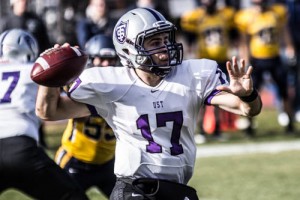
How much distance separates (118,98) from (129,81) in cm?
11

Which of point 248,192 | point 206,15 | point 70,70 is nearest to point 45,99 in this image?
point 70,70

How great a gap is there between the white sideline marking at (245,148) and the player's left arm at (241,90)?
181 inches

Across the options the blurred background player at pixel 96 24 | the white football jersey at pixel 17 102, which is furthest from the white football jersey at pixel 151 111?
the blurred background player at pixel 96 24

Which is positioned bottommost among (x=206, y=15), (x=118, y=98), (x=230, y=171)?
(x=230, y=171)

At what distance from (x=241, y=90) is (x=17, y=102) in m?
1.56

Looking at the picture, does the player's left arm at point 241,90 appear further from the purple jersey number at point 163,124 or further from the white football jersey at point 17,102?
the white football jersey at point 17,102

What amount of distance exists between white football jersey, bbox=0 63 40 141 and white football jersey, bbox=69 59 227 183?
2.35 feet

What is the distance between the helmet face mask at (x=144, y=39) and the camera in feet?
13.4

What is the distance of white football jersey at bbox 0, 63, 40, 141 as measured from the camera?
4.72m

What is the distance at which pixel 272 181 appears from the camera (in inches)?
280

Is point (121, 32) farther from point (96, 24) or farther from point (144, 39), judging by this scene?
point (96, 24)

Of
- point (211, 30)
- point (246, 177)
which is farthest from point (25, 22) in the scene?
point (246, 177)

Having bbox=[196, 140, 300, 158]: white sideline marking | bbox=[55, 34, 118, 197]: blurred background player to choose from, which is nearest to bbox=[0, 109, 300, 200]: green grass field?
bbox=[196, 140, 300, 158]: white sideline marking

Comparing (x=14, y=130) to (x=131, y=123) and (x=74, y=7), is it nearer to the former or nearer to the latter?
(x=131, y=123)
